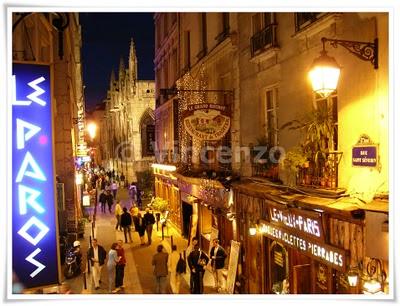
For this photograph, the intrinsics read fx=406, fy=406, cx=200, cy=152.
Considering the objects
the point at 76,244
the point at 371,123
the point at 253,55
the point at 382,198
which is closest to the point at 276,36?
the point at 253,55

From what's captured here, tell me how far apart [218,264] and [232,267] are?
556 millimetres

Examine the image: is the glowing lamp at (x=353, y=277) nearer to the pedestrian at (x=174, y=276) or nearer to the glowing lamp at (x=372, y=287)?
the glowing lamp at (x=372, y=287)

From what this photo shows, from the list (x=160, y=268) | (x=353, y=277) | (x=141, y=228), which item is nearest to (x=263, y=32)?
(x=353, y=277)

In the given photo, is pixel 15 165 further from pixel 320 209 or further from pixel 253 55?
pixel 253 55

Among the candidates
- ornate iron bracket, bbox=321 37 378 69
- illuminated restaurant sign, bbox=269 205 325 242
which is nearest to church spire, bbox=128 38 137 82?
illuminated restaurant sign, bbox=269 205 325 242

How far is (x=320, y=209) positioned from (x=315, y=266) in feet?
5.90

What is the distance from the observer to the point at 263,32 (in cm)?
1159

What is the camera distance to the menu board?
1225 cm


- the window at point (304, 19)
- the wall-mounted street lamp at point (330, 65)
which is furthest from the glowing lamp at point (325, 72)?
the window at point (304, 19)

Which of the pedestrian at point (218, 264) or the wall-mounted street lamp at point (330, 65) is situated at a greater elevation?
the wall-mounted street lamp at point (330, 65)

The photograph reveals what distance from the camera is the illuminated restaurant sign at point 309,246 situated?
24.7 ft

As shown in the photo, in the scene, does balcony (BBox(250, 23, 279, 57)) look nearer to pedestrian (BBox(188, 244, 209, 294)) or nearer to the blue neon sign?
pedestrian (BBox(188, 244, 209, 294))

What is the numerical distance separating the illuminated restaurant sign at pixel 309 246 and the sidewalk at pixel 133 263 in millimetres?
3930

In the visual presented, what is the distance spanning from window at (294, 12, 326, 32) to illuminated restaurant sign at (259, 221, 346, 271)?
4692mm
